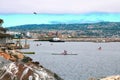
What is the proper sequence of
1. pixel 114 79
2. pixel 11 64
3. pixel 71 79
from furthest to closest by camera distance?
pixel 71 79 < pixel 11 64 < pixel 114 79

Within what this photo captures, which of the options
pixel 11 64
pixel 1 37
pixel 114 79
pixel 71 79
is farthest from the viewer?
pixel 1 37

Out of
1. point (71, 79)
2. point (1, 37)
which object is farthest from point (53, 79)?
point (1, 37)

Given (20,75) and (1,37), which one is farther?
(1,37)

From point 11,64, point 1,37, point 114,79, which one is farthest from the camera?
point 1,37

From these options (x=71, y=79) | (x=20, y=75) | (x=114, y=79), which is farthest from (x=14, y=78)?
(x=71, y=79)

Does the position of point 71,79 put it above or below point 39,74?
below

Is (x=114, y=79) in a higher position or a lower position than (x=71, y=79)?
higher

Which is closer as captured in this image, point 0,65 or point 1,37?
point 0,65

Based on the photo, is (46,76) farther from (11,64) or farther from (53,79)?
(11,64)

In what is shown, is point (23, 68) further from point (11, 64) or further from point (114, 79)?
point (114, 79)
